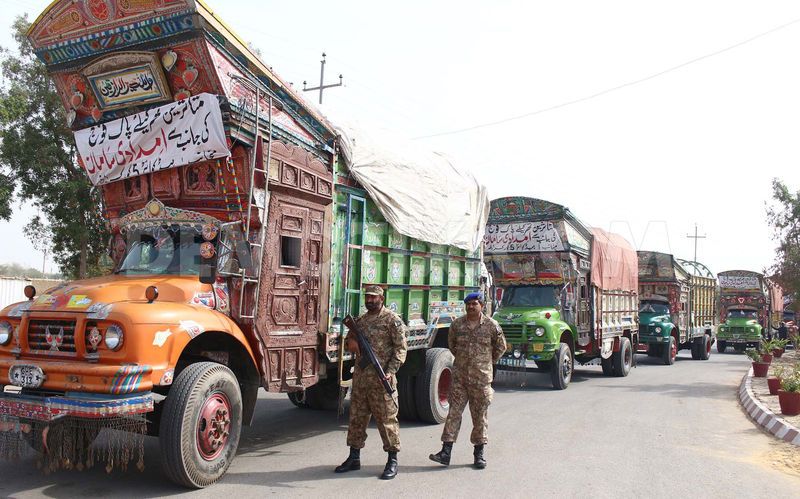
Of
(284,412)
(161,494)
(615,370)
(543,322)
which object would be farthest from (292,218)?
(615,370)

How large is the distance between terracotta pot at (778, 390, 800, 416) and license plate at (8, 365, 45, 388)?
9327 mm

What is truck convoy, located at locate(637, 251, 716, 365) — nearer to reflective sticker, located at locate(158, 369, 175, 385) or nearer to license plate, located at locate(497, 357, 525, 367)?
license plate, located at locate(497, 357, 525, 367)

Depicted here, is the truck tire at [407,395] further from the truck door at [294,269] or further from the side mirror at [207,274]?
the side mirror at [207,274]

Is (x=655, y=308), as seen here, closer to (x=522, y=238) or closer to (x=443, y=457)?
(x=522, y=238)

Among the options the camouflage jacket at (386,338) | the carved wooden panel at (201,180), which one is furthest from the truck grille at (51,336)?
the camouflage jacket at (386,338)

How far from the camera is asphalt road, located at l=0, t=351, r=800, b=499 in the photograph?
538 centimetres

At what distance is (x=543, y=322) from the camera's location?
12.5m

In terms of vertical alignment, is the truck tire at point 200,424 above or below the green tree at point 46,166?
below

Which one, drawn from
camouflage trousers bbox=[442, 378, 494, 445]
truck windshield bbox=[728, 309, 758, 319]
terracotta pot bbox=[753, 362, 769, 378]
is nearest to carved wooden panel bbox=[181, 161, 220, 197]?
camouflage trousers bbox=[442, 378, 494, 445]

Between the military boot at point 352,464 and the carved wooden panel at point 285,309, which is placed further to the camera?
the carved wooden panel at point 285,309

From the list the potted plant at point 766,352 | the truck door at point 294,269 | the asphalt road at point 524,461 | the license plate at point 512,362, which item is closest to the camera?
the asphalt road at point 524,461

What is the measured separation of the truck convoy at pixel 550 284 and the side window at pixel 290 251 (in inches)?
285

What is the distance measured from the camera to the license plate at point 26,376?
4.78 meters

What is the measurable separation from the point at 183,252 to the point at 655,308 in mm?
17831
